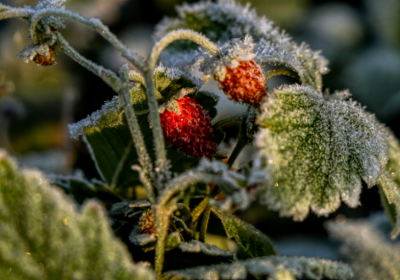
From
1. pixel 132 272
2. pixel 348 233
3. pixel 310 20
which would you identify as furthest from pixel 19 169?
pixel 310 20

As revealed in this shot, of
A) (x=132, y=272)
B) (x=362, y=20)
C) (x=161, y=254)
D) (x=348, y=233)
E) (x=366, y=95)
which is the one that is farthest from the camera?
(x=362, y=20)

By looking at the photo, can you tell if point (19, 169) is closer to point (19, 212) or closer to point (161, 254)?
point (19, 212)

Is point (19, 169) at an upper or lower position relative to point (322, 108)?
lower

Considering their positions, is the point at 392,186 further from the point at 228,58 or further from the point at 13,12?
the point at 13,12

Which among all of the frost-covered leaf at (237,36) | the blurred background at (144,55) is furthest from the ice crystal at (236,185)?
the blurred background at (144,55)

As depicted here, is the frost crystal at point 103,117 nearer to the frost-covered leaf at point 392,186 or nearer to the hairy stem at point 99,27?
the hairy stem at point 99,27
